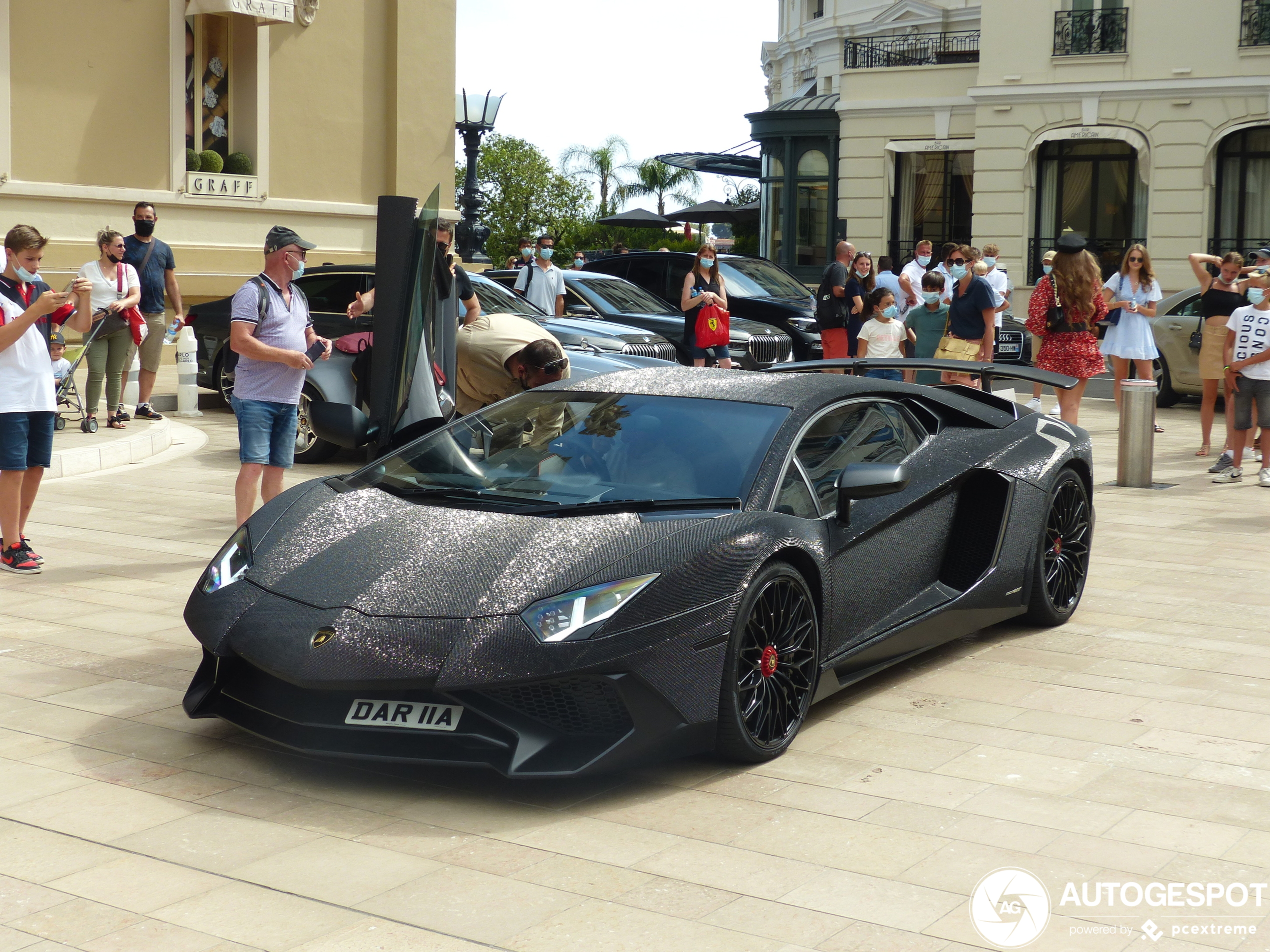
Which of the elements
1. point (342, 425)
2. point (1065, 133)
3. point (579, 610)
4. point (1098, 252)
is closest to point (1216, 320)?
point (342, 425)

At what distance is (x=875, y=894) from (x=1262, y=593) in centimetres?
465

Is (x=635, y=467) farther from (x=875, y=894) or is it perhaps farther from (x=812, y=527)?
(x=875, y=894)

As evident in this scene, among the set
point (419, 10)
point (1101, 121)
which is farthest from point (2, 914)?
point (1101, 121)

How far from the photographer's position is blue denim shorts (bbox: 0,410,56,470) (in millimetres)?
7348

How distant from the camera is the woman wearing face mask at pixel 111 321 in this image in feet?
41.2

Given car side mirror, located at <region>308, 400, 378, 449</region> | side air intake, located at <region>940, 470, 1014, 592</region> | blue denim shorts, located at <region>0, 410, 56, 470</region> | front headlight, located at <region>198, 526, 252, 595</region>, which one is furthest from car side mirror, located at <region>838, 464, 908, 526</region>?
blue denim shorts, located at <region>0, 410, 56, 470</region>

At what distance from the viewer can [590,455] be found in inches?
209

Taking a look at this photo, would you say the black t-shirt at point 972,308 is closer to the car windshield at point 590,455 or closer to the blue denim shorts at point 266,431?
the blue denim shorts at point 266,431

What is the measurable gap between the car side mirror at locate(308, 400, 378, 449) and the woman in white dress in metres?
7.31

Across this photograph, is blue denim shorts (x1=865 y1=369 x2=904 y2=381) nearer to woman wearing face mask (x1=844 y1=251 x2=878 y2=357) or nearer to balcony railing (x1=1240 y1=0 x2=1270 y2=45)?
woman wearing face mask (x1=844 y1=251 x2=878 y2=357)

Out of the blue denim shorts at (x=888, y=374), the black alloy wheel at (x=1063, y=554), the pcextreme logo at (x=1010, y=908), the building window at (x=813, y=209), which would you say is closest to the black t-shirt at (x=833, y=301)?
the blue denim shorts at (x=888, y=374)

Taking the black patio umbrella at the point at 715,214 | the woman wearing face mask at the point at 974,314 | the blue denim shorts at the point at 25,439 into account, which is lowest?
the blue denim shorts at the point at 25,439

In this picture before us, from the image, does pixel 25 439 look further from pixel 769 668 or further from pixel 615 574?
pixel 769 668

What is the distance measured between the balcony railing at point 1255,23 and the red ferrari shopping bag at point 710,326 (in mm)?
18638
